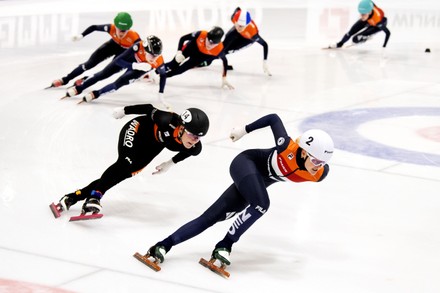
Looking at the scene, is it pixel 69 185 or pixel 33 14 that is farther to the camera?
pixel 33 14

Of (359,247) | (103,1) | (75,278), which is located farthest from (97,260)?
(103,1)

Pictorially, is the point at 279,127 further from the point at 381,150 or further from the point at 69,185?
the point at 381,150

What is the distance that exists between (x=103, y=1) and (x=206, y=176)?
44.5 ft

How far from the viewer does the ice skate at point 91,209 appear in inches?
281

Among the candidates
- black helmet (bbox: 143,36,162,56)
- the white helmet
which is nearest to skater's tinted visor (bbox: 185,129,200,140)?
the white helmet

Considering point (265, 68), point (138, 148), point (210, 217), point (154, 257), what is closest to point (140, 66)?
point (265, 68)

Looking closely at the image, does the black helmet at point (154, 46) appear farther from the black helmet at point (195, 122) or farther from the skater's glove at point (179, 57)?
the black helmet at point (195, 122)

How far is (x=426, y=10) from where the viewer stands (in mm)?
24422

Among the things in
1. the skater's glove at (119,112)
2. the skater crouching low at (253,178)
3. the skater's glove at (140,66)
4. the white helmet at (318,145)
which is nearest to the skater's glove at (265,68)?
the skater's glove at (140,66)

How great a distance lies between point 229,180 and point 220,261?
2.42m

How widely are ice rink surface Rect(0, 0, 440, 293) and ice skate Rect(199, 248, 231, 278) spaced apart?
0.22 feet

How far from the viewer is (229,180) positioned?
28.6 ft

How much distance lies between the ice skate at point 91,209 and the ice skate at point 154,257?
3.06ft

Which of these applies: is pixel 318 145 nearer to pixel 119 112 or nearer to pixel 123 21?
pixel 119 112
